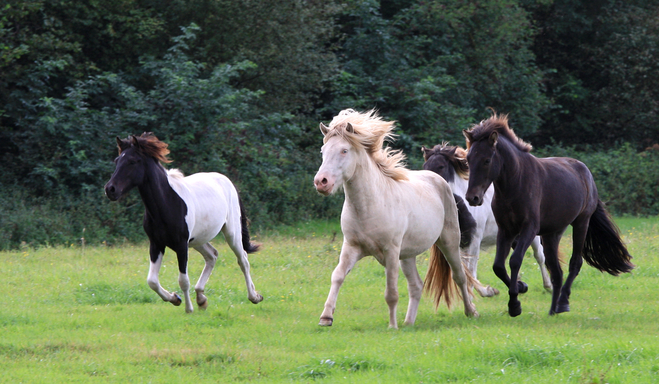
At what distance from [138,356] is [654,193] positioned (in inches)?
870

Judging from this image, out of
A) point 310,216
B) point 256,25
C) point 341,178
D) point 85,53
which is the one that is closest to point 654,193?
point 310,216

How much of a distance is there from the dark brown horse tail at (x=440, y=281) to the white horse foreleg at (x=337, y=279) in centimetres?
154

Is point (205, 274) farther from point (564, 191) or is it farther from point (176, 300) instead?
point (564, 191)

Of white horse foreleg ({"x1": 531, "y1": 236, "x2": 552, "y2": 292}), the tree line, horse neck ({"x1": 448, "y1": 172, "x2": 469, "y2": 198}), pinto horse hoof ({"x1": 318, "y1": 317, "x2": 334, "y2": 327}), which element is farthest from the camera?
the tree line

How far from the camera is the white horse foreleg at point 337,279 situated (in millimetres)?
6586

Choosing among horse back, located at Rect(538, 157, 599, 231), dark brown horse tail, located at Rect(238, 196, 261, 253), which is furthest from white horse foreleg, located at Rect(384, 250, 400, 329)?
dark brown horse tail, located at Rect(238, 196, 261, 253)

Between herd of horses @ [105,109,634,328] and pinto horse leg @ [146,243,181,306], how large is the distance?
15 mm

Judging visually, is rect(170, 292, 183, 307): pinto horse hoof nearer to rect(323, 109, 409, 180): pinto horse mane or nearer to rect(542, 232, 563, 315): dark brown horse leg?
rect(323, 109, 409, 180): pinto horse mane

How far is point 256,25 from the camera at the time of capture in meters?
19.2

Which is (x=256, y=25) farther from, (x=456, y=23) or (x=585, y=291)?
(x=585, y=291)

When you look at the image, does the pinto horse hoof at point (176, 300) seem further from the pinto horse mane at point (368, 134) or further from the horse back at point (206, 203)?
the pinto horse mane at point (368, 134)

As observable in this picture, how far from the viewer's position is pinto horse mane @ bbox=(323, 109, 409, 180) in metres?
6.66

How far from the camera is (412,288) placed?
7.51 m

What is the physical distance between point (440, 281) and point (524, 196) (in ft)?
4.46
